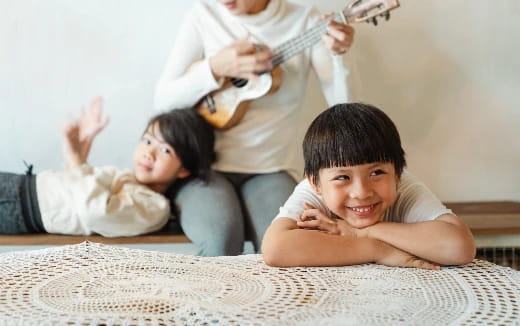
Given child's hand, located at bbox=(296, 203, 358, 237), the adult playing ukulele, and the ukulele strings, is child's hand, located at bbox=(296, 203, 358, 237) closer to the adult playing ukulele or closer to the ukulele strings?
the adult playing ukulele

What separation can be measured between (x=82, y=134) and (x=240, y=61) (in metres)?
0.54

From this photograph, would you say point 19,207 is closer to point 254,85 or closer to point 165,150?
point 165,150

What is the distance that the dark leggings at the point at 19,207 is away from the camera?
65.5 inches

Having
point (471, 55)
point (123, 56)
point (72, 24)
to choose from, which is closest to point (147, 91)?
point (123, 56)

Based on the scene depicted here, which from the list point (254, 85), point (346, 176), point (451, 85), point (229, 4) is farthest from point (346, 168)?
point (451, 85)

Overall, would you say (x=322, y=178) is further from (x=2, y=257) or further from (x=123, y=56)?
(x=123, y=56)

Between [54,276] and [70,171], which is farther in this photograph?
[70,171]

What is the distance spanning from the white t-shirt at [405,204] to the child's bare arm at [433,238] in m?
0.04

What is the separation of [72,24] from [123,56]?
188mm

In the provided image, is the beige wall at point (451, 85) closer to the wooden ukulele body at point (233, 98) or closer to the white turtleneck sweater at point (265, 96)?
the white turtleneck sweater at point (265, 96)

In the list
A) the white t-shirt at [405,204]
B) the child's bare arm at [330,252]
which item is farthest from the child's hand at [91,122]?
the child's bare arm at [330,252]

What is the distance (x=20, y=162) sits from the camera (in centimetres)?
205

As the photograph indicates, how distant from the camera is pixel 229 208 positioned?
169 centimetres

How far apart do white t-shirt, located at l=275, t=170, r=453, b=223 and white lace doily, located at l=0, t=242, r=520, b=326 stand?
139 millimetres
